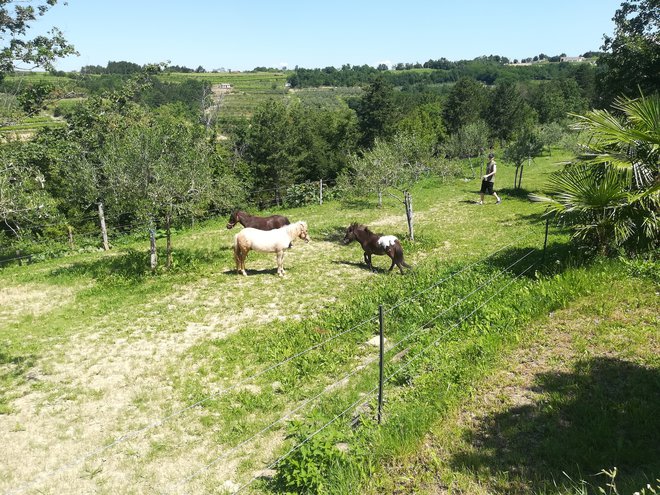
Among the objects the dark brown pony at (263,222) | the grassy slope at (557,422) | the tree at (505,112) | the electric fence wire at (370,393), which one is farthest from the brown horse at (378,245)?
the tree at (505,112)

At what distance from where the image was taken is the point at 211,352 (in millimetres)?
9234

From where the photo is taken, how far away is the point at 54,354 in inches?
368

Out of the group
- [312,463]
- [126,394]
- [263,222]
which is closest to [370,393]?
[312,463]

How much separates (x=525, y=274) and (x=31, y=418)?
10.8 m

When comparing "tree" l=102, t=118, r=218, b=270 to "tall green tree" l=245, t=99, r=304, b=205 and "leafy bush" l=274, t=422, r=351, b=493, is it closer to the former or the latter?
"leafy bush" l=274, t=422, r=351, b=493

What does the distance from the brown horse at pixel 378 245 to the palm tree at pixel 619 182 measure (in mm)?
5055

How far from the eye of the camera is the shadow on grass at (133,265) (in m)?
13.9

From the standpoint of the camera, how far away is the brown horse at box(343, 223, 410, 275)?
13.3m

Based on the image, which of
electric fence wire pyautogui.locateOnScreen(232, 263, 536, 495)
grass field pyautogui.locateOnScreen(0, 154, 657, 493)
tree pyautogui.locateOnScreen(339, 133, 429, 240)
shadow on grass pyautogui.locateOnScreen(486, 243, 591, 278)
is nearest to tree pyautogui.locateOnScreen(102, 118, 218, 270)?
grass field pyautogui.locateOnScreen(0, 154, 657, 493)

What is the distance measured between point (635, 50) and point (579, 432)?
21.7 metres

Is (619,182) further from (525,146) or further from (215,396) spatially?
(525,146)

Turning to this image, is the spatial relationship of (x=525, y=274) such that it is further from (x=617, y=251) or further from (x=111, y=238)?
(x=111, y=238)

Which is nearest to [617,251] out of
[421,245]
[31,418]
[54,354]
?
[421,245]

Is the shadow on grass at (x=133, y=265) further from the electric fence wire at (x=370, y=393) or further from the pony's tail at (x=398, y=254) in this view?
the electric fence wire at (x=370, y=393)
